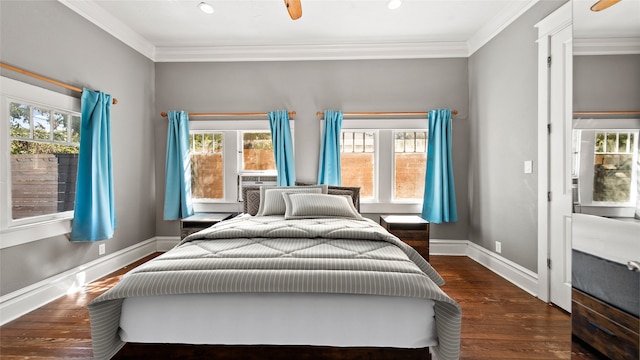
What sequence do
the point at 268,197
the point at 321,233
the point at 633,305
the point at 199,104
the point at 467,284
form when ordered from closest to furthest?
1. the point at 633,305
2. the point at 321,233
3. the point at 467,284
4. the point at 268,197
5. the point at 199,104

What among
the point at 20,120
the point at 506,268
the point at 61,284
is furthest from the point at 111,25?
the point at 506,268

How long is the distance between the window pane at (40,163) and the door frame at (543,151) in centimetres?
414

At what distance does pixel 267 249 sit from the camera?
6.47 feet

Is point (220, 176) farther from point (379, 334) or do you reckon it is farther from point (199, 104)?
point (379, 334)

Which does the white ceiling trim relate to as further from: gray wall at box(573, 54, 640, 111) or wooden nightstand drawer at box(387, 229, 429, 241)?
gray wall at box(573, 54, 640, 111)

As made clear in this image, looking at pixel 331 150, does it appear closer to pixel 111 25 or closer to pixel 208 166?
pixel 208 166

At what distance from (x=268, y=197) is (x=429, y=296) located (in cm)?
209

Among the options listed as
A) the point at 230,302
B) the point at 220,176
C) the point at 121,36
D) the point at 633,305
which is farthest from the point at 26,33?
the point at 633,305

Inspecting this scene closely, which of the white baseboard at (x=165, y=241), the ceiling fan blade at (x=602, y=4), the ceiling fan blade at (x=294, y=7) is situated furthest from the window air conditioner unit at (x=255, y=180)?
the ceiling fan blade at (x=602, y=4)

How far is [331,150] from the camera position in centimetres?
391

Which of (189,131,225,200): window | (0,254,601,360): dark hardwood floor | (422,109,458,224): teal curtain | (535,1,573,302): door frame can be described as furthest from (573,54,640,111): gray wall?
(189,131,225,200): window

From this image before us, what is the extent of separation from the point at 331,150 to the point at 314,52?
1.26m

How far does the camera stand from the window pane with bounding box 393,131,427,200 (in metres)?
4.08

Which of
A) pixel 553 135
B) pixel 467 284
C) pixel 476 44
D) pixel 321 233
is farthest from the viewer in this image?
pixel 476 44
